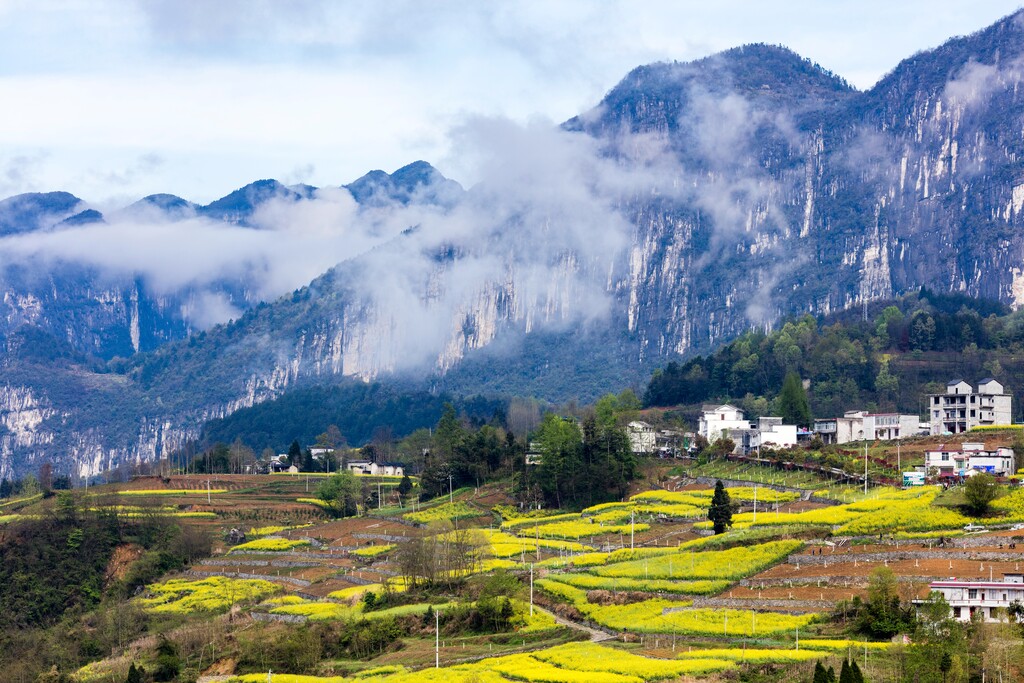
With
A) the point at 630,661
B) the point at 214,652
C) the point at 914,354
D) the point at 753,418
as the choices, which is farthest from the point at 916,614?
the point at 914,354

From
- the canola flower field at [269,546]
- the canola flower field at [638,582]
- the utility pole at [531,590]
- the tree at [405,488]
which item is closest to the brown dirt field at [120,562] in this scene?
the canola flower field at [638,582]

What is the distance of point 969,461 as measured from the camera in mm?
94438

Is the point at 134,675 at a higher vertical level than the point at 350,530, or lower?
lower

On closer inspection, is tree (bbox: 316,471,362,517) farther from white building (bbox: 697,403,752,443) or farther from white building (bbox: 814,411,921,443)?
white building (bbox: 814,411,921,443)

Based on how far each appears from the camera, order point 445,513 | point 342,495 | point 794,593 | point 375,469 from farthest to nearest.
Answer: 1. point 375,469
2. point 342,495
3. point 445,513
4. point 794,593

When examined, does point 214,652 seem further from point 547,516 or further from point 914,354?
point 914,354

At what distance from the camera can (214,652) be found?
82625mm

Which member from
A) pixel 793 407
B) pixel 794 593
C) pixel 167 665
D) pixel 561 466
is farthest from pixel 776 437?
pixel 167 665

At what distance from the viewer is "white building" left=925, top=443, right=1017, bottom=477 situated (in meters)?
92.9

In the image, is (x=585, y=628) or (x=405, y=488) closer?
(x=585, y=628)

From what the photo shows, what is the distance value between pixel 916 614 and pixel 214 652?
38514mm

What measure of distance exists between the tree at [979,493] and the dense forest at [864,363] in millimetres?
59697

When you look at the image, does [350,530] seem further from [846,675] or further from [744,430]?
[846,675]

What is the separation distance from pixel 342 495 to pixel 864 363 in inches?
2231
